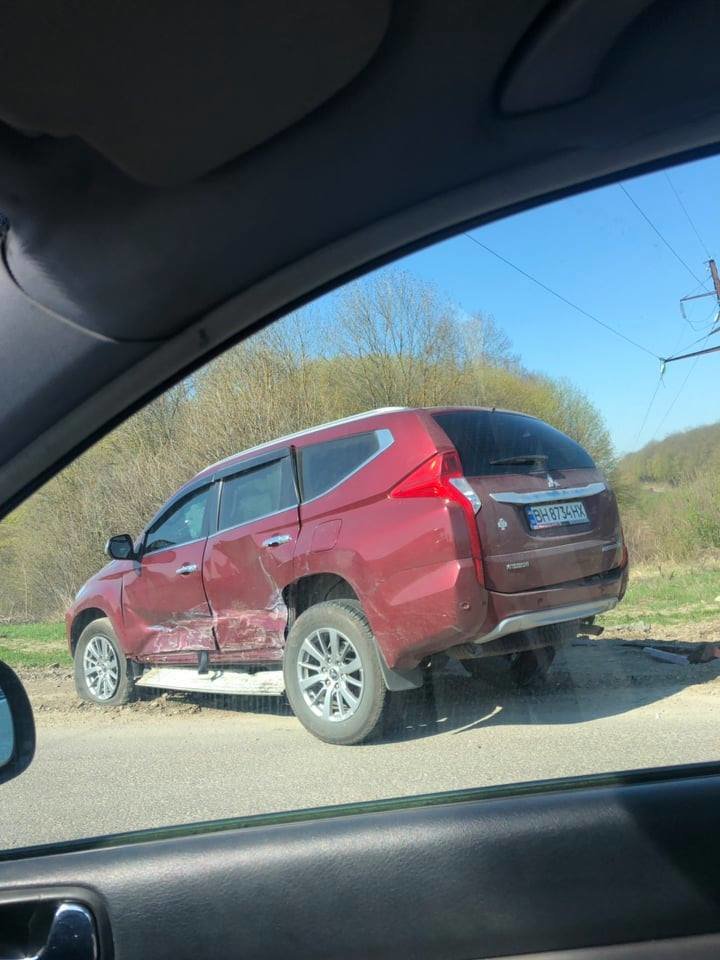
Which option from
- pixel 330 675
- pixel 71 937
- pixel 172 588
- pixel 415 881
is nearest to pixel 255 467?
pixel 172 588

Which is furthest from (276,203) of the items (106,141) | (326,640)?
(326,640)

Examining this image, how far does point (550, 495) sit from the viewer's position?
2.10 meters

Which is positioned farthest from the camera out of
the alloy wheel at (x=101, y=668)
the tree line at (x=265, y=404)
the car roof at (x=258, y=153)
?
the alloy wheel at (x=101, y=668)

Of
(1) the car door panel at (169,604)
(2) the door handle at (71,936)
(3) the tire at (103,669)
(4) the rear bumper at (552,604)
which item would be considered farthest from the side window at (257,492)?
(2) the door handle at (71,936)

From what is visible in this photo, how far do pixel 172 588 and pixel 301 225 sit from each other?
101 centimetres

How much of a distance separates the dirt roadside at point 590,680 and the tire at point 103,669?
0.08ft

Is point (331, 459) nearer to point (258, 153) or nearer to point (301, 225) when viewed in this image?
point (301, 225)

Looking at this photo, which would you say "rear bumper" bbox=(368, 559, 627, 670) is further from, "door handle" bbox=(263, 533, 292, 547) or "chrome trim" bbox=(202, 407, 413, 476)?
Answer: "chrome trim" bbox=(202, 407, 413, 476)

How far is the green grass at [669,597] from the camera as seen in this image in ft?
7.03

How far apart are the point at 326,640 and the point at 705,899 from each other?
1151 mm

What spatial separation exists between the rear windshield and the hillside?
4.4 inches

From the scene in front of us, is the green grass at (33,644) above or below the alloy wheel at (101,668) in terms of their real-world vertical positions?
above

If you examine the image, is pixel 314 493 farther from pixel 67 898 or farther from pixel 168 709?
pixel 67 898

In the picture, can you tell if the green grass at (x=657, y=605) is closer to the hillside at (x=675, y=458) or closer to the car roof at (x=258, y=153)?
the hillside at (x=675, y=458)
